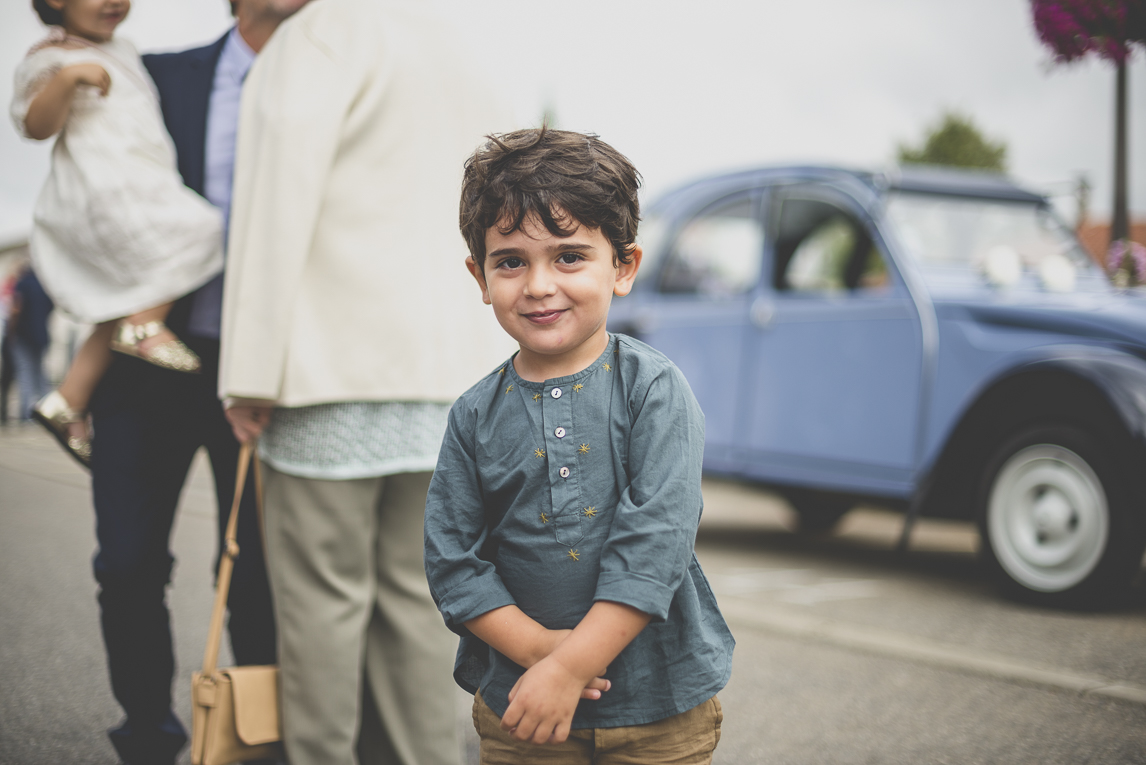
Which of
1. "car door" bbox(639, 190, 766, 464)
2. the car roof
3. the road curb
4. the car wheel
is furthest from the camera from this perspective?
the car wheel

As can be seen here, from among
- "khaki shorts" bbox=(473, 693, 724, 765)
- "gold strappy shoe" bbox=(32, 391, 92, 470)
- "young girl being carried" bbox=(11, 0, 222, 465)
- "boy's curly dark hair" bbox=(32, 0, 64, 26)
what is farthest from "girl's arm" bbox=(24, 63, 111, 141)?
"khaki shorts" bbox=(473, 693, 724, 765)

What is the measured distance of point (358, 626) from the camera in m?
2.15

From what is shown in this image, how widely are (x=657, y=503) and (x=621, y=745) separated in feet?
1.23

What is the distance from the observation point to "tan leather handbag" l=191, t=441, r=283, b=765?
2021 millimetres

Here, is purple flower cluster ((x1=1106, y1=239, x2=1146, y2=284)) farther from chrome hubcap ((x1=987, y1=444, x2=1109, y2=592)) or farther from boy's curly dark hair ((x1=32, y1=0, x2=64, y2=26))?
boy's curly dark hair ((x1=32, y1=0, x2=64, y2=26))

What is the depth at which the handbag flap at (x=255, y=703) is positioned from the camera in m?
2.05

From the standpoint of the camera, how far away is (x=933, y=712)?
2994 millimetres

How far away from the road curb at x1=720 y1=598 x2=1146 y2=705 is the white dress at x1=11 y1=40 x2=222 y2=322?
109 inches

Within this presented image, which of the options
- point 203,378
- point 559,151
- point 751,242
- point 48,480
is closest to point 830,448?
point 751,242

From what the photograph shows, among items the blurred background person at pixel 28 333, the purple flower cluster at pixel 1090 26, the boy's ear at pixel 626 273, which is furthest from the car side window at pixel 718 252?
the blurred background person at pixel 28 333

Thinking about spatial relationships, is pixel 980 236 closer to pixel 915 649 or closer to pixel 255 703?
pixel 915 649

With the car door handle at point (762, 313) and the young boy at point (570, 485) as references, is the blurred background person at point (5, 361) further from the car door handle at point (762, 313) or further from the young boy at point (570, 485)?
the young boy at point (570, 485)

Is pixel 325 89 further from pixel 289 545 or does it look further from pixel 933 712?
pixel 933 712

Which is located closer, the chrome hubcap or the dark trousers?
the dark trousers
